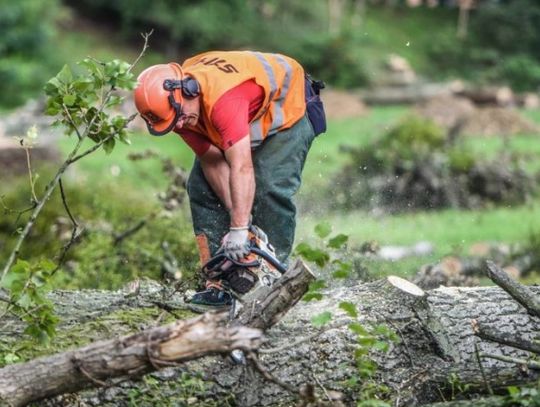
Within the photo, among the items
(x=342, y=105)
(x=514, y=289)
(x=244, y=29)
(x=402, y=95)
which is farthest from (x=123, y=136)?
(x=244, y=29)

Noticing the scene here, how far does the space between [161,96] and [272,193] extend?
91cm

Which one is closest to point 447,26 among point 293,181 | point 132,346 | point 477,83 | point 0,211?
point 477,83

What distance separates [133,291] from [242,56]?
4.42 ft

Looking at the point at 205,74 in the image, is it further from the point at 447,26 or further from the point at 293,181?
the point at 447,26

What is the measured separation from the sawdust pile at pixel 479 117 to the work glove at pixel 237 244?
1481 cm

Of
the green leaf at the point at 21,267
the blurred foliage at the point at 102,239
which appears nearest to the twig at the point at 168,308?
the green leaf at the point at 21,267

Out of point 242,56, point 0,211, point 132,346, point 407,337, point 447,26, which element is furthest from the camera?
point 447,26

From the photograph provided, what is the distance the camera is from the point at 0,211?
38.1 feet

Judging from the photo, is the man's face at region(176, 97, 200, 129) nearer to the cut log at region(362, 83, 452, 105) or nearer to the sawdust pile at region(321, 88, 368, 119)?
the sawdust pile at region(321, 88, 368, 119)

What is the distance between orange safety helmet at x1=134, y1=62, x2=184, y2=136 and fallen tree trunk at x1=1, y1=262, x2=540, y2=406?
1010 mm

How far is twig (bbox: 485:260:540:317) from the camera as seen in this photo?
220 inches

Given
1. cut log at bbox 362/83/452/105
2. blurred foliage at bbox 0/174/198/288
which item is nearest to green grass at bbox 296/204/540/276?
blurred foliage at bbox 0/174/198/288

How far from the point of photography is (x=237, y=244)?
6.16 metres

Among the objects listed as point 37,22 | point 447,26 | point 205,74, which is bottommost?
point 447,26
